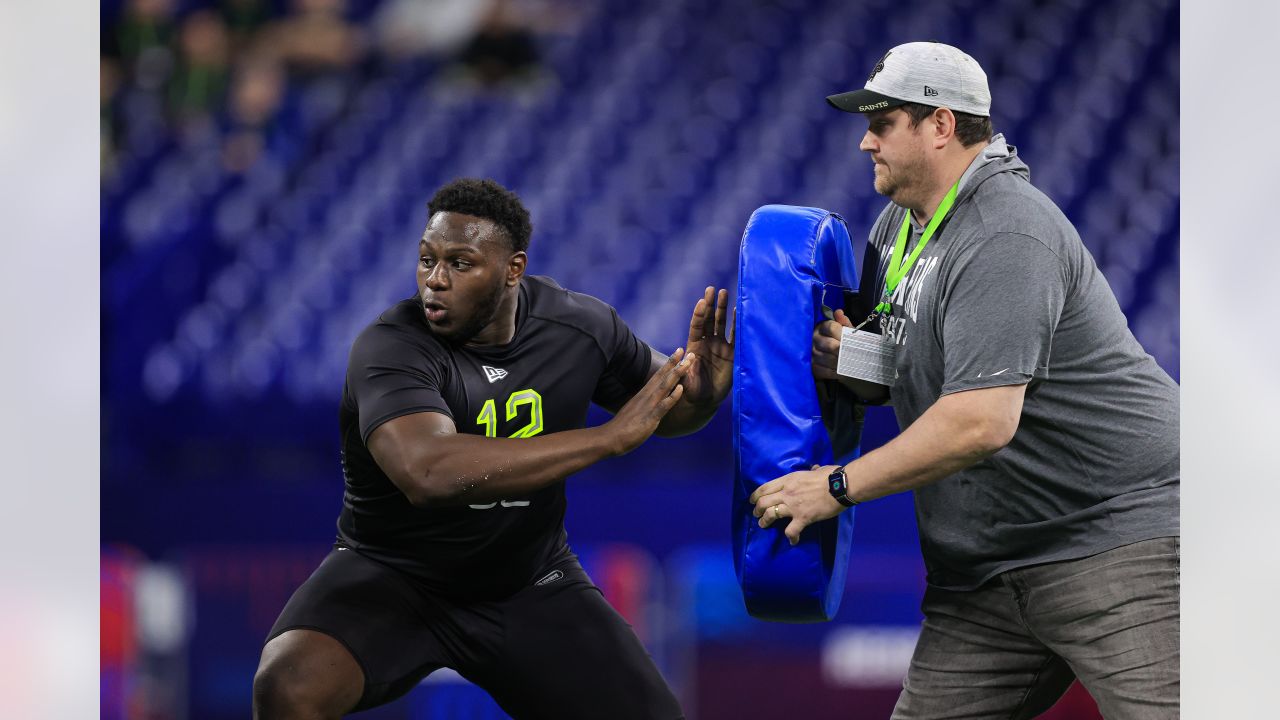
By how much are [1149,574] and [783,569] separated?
0.69 meters

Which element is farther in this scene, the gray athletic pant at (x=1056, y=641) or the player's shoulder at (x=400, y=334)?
the player's shoulder at (x=400, y=334)

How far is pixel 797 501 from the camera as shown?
2492mm

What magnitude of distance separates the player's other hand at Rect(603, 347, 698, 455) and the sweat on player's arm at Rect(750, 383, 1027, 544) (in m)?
0.39

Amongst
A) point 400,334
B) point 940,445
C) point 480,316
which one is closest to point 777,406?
point 940,445

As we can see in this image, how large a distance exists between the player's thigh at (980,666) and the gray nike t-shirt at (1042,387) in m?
→ 0.07

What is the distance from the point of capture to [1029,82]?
5.98 metres

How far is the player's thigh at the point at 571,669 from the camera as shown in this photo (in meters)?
2.89

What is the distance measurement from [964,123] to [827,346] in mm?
525

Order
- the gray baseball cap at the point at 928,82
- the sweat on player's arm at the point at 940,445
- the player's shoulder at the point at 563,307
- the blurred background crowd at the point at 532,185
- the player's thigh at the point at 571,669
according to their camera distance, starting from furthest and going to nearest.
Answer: the blurred background crowd at the point at 532,185
the player's shoulder at the point at 563,307
the player's thigh at the point at 571,669
the gray baseball cap at the point at 928,82
the sweat on player's arm at the point at 940,445

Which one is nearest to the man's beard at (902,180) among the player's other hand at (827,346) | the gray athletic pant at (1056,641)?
the player's other hand at (827,346)

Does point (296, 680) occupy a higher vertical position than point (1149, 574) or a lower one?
lower

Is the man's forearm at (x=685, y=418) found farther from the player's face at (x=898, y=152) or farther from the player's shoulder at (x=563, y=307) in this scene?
the player's face at (x=898, y=152)
